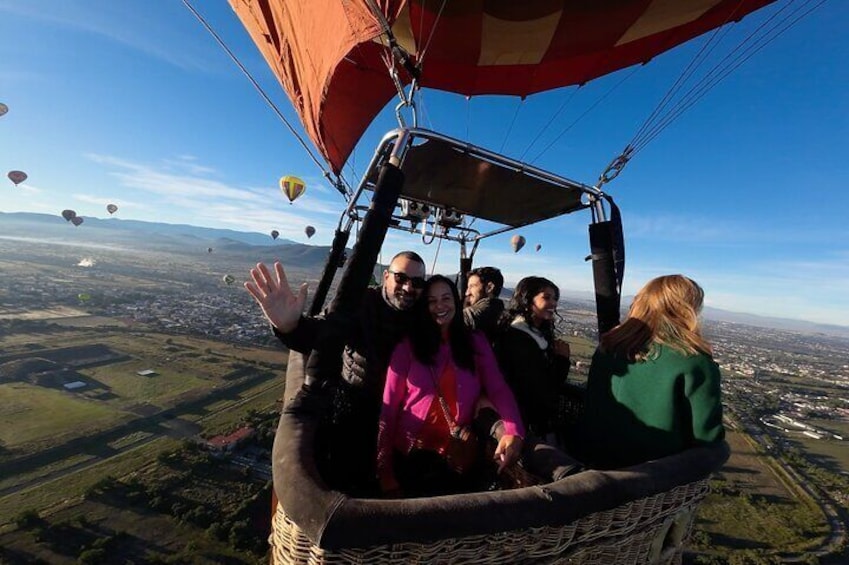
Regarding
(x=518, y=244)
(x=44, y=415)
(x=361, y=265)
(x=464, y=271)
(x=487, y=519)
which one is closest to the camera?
(x=487, y=519)

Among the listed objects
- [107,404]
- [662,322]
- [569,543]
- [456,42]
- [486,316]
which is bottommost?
[107,404]

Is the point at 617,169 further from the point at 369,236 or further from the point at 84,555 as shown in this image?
the point at 84,555

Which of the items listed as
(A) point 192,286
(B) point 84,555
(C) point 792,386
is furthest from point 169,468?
(A) point 192,286

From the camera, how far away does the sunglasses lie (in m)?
1.88

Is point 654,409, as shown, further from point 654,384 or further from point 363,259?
point 363,259

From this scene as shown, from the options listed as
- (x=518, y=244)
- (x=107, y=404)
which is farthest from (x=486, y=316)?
(x=107, y=404)

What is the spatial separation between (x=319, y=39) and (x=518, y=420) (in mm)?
3254

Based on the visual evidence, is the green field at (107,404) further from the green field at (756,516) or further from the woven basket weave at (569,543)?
the green field at (756,516)

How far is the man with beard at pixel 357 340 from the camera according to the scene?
53.5 inches

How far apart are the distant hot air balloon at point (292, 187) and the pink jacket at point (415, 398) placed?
16.5m

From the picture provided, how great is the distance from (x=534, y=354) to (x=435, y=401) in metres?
0.73

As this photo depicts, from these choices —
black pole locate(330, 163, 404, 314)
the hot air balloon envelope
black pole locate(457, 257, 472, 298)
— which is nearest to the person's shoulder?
black pole locate(330, 163, 404, 314)

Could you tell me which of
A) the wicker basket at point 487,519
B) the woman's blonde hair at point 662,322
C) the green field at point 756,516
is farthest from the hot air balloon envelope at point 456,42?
the green field at point 756,516

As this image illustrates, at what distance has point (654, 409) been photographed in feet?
4.68
